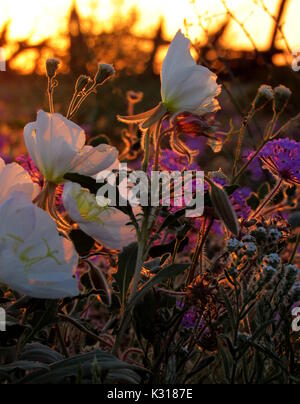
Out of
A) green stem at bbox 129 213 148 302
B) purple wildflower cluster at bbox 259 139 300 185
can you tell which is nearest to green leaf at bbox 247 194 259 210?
purple wildflower cluster at bbox 259 139 300 185

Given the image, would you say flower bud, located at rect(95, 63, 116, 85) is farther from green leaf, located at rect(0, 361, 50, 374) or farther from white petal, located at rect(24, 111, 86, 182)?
green leaf, located at rect(0, 361, 50, 374)

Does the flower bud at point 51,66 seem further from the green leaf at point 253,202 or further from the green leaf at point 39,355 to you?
the green leaf at point 253,202

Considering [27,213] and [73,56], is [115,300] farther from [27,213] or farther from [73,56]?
[73,56]

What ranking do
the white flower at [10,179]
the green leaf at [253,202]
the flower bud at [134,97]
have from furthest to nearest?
the flower bud at [134,97], the green leaf at [253,202], the white flower at [10,179]

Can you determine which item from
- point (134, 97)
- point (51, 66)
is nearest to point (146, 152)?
point (51, 66)

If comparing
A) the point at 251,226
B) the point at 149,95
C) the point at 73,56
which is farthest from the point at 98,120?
the point at 251,226

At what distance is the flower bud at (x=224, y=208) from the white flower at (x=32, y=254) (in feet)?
0.63

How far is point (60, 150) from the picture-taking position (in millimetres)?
962

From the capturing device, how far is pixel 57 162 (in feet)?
3.18

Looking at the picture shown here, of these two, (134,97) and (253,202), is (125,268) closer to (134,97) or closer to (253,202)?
(253,202)

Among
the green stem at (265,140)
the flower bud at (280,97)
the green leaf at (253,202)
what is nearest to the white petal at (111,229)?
the green stem at (265,140)

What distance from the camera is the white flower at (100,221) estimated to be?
972 millimetres

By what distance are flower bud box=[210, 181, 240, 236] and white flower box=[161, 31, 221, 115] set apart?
0.52 ft

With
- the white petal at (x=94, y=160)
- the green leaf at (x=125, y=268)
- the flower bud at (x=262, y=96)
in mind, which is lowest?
the green leaf at (x=125, y=268)
